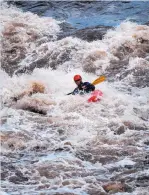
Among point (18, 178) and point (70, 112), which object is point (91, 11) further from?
point (18, 178)

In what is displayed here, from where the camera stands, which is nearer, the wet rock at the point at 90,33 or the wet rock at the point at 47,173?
the wet rock at the point at 47,173

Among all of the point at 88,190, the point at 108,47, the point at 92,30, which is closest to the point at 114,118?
the point at 88,190

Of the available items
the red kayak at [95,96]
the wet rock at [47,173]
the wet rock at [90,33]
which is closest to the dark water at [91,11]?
the wet rock at [90,33]

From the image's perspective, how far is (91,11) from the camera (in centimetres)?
1516

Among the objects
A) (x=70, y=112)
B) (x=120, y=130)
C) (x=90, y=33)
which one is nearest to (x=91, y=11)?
(x=90, y=33)

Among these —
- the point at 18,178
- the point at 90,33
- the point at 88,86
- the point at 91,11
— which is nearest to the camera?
the point at 18,178

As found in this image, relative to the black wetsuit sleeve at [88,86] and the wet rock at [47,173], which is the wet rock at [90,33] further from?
the wet rock at [47,173]

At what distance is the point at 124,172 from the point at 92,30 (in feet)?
25.0

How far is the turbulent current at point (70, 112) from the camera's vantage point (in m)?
6.26

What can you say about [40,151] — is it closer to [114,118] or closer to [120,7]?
[114,118]

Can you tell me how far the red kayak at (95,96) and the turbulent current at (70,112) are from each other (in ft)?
0.42

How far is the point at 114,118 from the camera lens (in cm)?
817

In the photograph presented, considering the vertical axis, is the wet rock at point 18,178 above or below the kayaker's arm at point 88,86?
below

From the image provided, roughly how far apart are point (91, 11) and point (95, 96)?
7025mm
